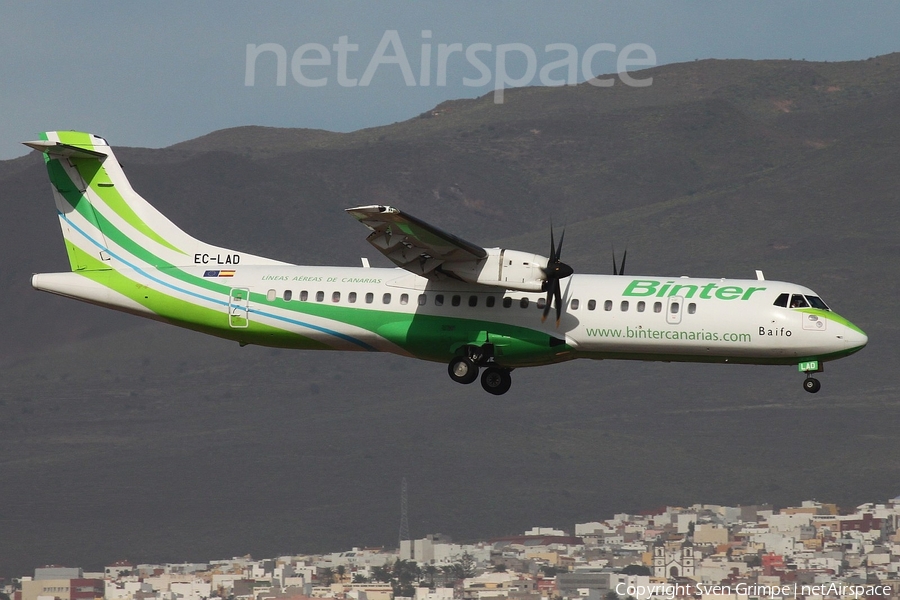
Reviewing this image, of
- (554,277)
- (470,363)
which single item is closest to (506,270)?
(554,277)

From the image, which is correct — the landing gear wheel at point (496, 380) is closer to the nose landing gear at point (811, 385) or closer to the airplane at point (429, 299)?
the airplane at point (429, 299)

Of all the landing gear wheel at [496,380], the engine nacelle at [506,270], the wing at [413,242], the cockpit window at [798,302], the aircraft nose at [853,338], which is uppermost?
the wing at [413,242]

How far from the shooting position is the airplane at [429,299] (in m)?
38.7

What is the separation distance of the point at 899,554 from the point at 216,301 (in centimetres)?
13110

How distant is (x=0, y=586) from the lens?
6058 inches

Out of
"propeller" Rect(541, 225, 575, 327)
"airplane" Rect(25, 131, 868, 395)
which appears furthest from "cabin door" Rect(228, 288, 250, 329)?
"propeller" Rect(541, 225, 575, 327)

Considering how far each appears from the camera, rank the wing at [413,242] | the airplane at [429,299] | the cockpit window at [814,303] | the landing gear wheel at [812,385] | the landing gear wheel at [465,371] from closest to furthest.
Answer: the wing at [413,242], the landing gear wheel at [812,385], the airplane at [429,299], the cockpit window at [814,303], the landing gear wheel at [465,371]

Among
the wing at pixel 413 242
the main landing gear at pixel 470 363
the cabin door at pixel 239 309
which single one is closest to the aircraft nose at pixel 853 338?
the main landing gear at pixel 470 363

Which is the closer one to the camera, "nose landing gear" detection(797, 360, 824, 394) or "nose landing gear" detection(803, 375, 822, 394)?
"nose landing gear" detection(803, 375, 822, 394)

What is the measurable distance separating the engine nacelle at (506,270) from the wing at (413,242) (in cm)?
23

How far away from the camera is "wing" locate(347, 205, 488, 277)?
36656 mm

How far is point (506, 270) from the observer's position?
38656 mm

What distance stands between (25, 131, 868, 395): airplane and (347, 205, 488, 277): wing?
49 mm

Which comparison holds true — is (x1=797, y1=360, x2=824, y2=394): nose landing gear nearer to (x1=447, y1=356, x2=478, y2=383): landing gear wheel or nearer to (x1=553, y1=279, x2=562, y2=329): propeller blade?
(x1=553, y1=279, x2=562, y2=329): propeller blade
